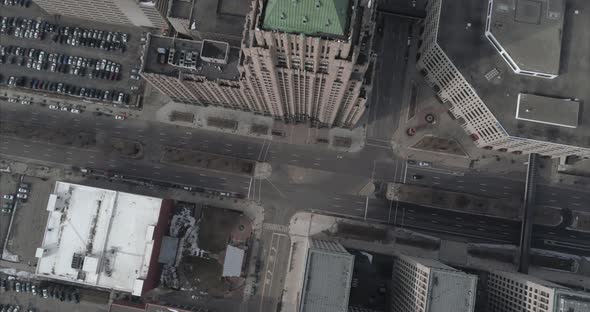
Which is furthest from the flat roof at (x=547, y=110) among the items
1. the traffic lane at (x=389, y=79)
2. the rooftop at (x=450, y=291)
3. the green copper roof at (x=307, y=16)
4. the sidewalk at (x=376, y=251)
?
the green copper roof at (x=307, y=16)

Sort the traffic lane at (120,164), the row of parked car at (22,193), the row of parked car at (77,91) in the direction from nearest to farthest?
the row of parked car at (22,193) < the traffic lane at (120,164) < the row of parked car at (77,91)

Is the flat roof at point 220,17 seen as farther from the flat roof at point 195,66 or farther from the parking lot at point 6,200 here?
the parking lot at point 6,200

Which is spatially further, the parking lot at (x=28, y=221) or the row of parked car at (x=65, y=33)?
the row of parked car at (x=65, y=33)

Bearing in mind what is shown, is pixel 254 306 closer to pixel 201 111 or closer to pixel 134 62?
pixel 201 111

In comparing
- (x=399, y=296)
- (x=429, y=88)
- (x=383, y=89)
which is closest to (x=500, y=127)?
(x=429, y=88)

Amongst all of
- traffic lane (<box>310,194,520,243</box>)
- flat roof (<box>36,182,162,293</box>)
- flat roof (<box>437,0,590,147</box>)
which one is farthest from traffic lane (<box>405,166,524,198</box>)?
flat roof (<box>36,182,162,293</box>)

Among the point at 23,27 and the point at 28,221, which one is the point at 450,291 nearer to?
the point at 28,221

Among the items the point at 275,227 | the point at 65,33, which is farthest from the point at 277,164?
the point at 65,33
